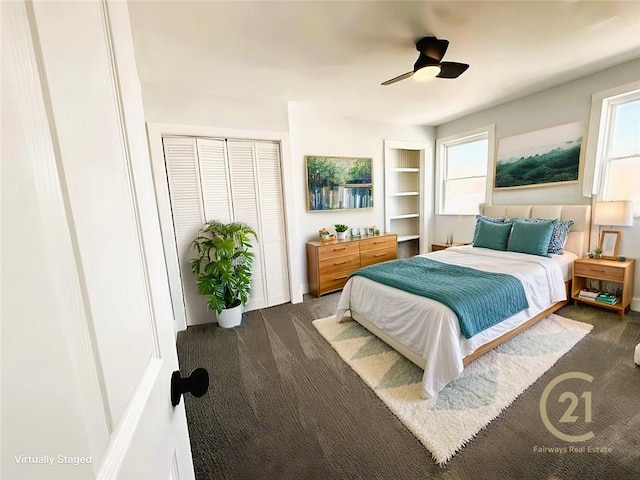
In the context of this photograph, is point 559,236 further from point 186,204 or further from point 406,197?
point 186,204

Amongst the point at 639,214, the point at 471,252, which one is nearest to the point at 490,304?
the point at 471,252

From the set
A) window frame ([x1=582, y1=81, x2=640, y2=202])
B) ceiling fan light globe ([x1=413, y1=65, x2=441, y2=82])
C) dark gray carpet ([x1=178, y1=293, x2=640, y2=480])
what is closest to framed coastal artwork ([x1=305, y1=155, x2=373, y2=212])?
ceiling fan light globe ([x1=413, y1=65, x2=441, y2=82])

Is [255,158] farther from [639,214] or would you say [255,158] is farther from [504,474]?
[639,214]

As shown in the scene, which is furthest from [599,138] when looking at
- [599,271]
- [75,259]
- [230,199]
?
[75,259]

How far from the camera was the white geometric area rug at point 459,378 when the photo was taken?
5.15 ft

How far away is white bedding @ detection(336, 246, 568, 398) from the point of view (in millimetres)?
1802

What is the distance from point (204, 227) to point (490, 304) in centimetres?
288

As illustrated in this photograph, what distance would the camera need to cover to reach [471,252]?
3.29 m

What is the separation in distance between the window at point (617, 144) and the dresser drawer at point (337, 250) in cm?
285

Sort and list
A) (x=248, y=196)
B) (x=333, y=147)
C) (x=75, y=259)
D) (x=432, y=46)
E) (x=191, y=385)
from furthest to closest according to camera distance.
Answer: (x=333, y=147) → (x=248, y=196) → (x=432, y=46) → (x=191, y=385) → (x=75, y=259)

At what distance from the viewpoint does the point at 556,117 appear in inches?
128

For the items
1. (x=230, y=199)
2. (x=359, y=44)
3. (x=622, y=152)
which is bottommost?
(x=230, y=199)

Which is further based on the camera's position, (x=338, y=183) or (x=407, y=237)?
(x=407, y=237)

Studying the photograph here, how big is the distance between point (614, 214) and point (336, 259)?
302 cm
